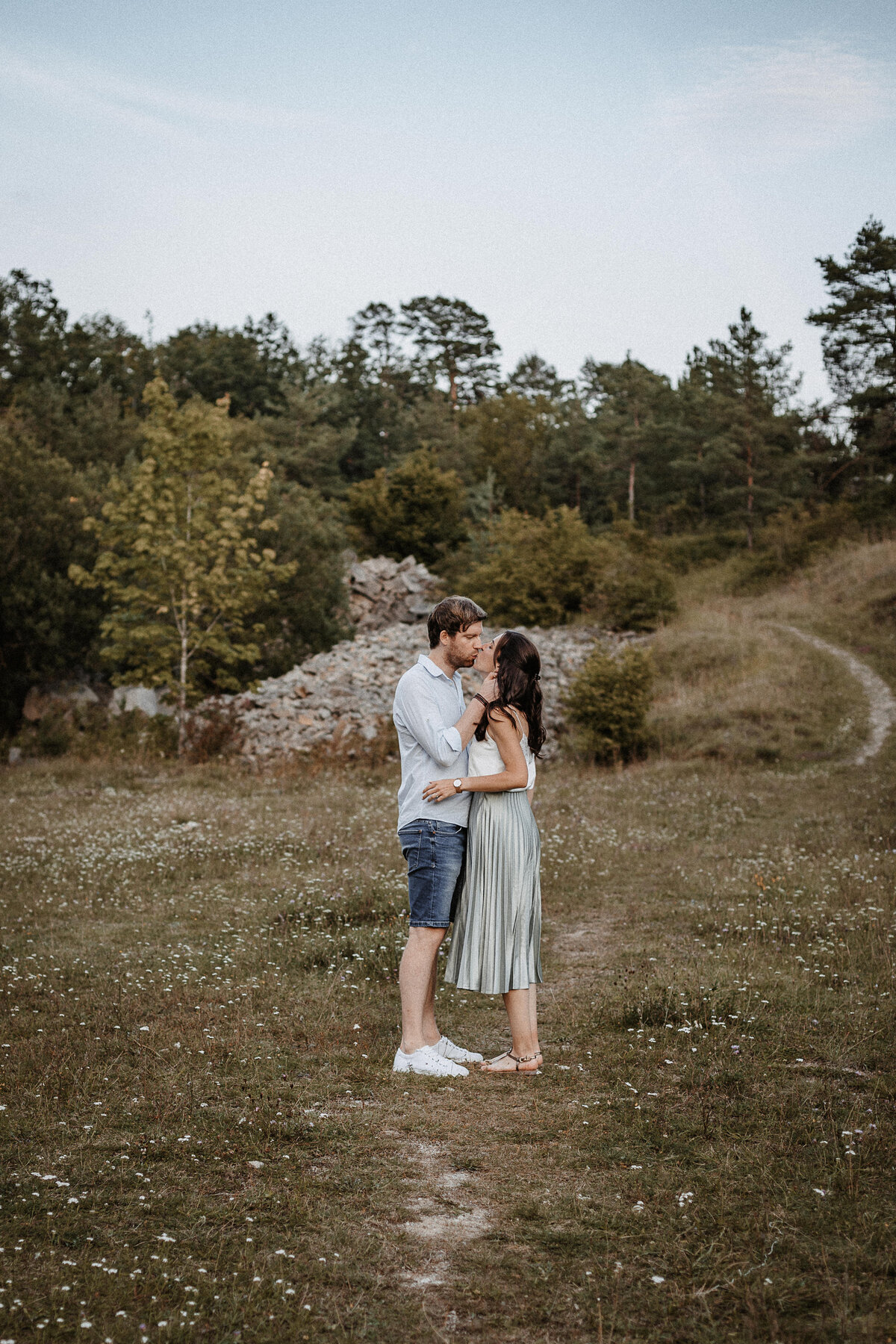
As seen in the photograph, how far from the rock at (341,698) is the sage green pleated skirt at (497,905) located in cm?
A: 1290

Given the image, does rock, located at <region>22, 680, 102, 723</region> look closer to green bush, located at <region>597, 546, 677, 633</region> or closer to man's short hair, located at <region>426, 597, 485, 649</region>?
green bush, located at <region>597, 546, 677, 633</region>

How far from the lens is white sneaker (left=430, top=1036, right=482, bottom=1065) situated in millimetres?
5340

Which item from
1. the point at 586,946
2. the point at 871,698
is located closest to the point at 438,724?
the point at 586,946

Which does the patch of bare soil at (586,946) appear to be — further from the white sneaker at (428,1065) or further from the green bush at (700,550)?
the green bush at (700,550)

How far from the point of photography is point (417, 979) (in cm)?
511

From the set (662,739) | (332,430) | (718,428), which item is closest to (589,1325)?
(662,739)

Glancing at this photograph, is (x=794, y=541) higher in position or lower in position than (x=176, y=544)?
higher

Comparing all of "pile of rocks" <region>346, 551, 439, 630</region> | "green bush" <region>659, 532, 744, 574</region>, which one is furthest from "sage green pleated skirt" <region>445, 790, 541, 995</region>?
"green bush" <region>659, 532, 744, 574</region>

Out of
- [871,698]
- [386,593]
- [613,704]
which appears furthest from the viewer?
[386,593]

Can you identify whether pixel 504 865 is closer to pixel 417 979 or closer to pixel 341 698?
pixel 417 979

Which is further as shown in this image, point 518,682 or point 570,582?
point 570,582

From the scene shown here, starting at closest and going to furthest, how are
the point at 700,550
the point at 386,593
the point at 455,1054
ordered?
the point at 455,1054
the point at 386,593
the point at 700,550

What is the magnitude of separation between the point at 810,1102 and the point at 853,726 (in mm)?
15446

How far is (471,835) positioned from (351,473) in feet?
141
